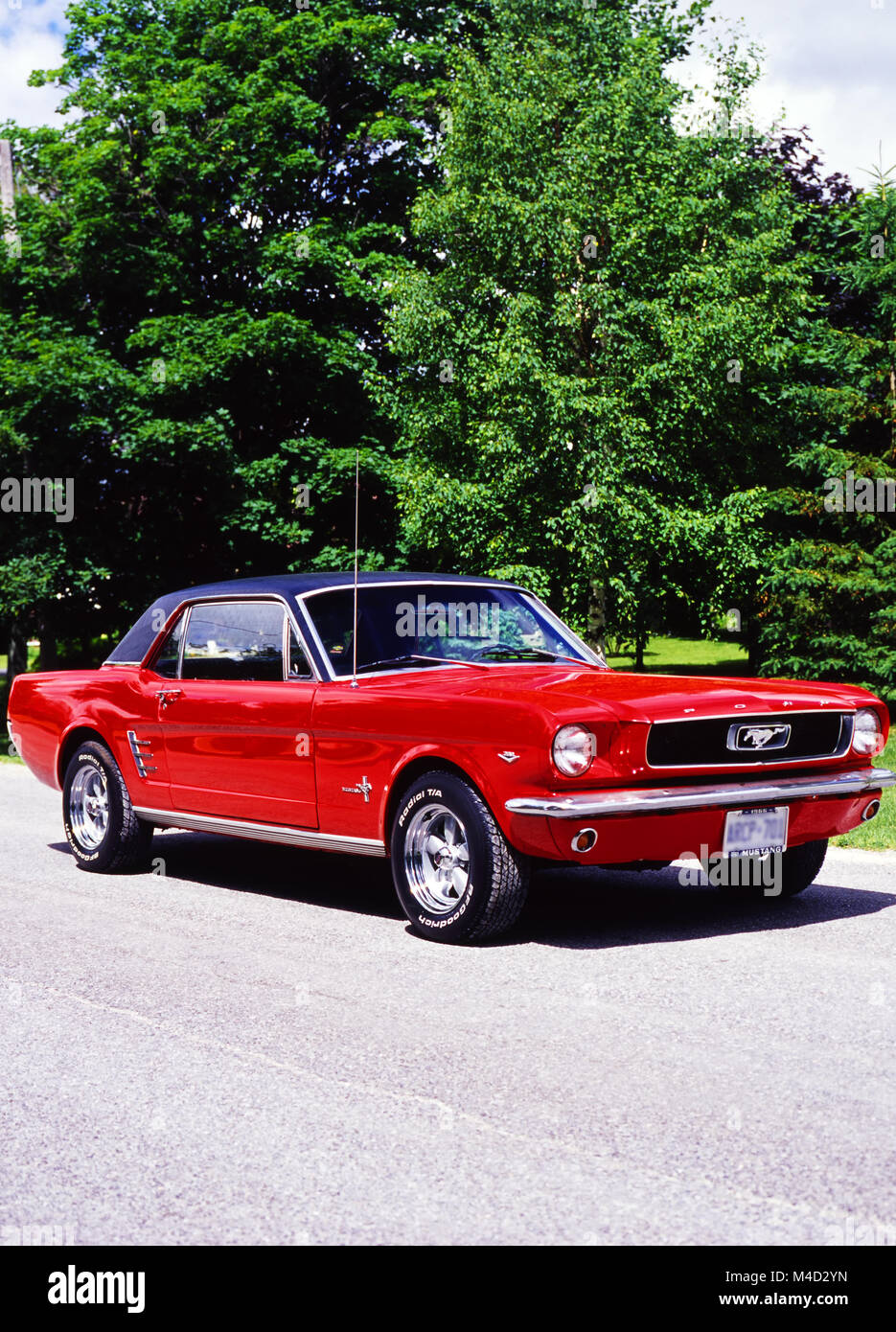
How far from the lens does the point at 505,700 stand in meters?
6.18

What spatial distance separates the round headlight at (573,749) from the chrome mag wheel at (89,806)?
3784 millimetres

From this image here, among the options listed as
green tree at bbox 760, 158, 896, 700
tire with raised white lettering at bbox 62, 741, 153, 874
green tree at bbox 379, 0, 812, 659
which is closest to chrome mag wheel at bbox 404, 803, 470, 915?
tire with raised white lettering at bbox 62, 741, 153, 874

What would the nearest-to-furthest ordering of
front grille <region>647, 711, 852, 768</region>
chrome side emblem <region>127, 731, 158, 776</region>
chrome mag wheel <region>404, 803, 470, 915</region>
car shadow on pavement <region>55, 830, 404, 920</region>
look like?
front grille <region>647, 711, 852, 768</region> < chrome mag wheel <region>404, 803, 470, 915</region> < car shadow on pavement <region>55, 830, 404, 920</region> < chrome side emblem <region>127, 731, 158, 776</region>

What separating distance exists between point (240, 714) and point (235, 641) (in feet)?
1.83

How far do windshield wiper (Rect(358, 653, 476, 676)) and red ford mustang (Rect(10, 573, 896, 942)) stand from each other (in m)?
0.01

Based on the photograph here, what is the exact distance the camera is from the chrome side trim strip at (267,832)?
6906 mm

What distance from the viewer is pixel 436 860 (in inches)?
256

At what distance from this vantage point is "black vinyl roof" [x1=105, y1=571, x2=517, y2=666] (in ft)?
25.5

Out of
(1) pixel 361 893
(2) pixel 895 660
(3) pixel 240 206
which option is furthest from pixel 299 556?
(1) pixel 361 893

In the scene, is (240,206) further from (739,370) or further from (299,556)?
(739,370)

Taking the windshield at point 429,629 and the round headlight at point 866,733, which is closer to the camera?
the round headlight at point 866,733

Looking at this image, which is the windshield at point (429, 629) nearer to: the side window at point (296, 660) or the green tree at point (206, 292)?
the side window at point (296, 660)

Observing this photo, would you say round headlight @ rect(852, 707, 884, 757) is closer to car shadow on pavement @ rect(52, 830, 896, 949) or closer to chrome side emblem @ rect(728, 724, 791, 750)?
chrome side emblem @ rect(728, 724, 791, 750)

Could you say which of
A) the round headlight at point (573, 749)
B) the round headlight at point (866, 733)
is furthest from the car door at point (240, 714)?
the round headlight at point (866, 733)
